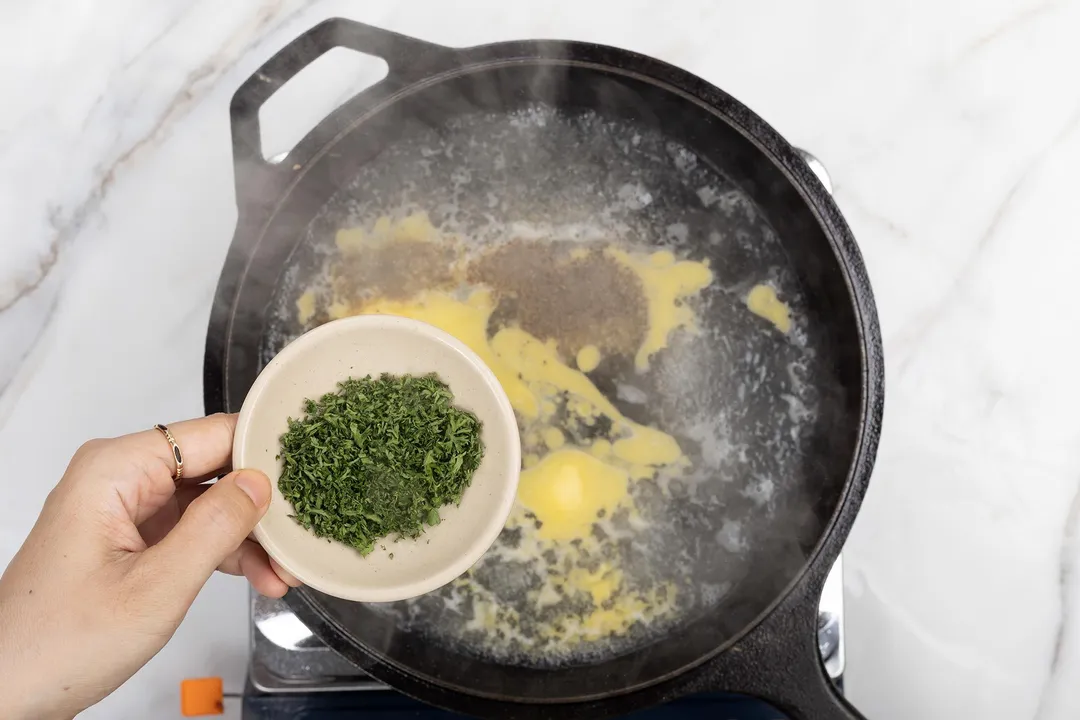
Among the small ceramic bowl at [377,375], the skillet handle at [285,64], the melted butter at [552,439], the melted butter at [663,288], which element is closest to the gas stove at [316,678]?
the melted butter at [663,288]

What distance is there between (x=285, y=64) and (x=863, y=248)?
1.00m

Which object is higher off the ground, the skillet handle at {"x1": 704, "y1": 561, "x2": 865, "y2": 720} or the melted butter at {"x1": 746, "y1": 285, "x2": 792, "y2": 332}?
the melted butter at {"x1": 746, "y1": 285, "x2": 792, "y2": 332}

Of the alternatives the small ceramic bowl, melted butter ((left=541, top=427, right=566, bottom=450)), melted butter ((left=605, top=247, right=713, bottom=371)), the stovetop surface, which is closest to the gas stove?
the stovetop surface

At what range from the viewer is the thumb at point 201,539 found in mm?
771

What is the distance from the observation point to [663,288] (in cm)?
122

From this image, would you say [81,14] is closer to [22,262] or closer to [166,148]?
[166,148]

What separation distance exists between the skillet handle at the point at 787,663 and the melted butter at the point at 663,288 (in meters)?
0.42

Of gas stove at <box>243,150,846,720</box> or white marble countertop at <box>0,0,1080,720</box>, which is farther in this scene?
white marble countertop at <box>0,0,1080,720</box>

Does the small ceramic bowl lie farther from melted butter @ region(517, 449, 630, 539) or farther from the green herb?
melted butter @ region(517, 449, 630, 539)

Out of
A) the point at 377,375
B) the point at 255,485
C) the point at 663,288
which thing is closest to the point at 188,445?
the point at 255,485

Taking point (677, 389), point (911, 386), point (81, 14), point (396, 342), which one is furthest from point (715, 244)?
point (81, 14)

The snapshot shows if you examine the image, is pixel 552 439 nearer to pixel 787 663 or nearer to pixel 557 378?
pixel 557 378

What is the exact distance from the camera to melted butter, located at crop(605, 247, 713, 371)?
3.98 feet

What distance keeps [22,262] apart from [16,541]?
51 centimetres
